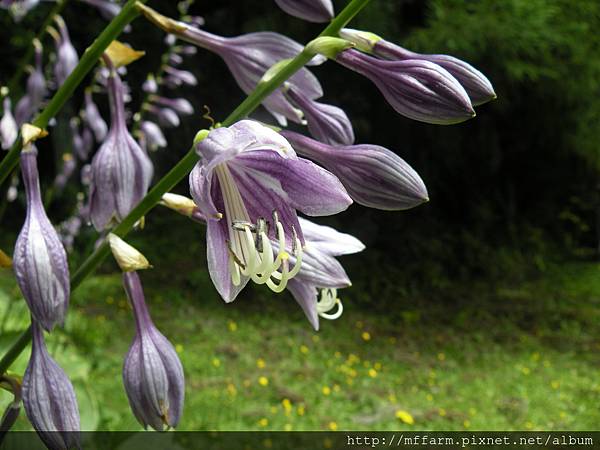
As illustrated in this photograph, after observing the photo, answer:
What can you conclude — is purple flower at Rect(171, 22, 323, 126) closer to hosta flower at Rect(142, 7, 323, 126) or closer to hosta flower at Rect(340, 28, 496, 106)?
hosta flower at Rect(142, 7, 323, 126)

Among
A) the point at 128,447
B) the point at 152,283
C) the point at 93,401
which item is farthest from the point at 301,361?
the point at 128,447

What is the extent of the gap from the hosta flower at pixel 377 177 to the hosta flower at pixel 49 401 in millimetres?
426

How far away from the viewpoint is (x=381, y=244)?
6992 mm

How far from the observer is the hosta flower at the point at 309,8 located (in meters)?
0.90

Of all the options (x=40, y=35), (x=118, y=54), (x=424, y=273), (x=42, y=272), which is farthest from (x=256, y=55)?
(x=424, y=273)

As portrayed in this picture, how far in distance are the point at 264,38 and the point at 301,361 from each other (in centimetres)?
395

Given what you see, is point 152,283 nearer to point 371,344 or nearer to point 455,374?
point 371,344

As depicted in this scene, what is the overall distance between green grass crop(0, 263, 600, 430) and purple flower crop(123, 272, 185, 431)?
1.39 metres

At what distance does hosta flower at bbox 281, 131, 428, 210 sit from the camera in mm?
728

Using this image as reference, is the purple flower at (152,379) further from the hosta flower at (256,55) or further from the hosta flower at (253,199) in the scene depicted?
the hosta flower at (256,55)

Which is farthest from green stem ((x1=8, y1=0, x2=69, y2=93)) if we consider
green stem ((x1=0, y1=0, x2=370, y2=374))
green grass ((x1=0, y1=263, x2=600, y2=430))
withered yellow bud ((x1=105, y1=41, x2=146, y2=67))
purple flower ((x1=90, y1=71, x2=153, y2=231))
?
green stem ((x1=0, y1=0, x2=370, y2=374))

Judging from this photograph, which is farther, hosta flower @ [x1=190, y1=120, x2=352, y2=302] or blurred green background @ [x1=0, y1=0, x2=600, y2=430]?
blurred green background @ [x1=0, y1=0, x2=600, y2=430]

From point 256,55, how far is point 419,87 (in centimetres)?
35

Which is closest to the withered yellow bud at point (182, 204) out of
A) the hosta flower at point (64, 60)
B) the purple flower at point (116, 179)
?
the purple flower at point (116, 179)
